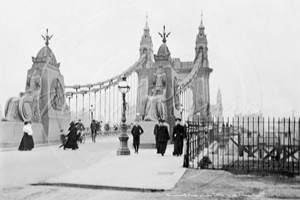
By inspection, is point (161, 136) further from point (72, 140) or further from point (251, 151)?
point (72, 140)

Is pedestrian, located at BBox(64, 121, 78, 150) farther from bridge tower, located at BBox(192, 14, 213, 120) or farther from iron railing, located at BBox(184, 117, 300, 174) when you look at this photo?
bridge tower, located at BBox(192, 14, 213, 120)

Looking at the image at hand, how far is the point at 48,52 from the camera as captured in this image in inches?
913

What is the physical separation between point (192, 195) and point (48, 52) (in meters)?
17.6

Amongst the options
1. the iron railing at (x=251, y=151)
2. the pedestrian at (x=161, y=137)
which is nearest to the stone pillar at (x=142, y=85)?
the pedestrian at (x=161, y=137)

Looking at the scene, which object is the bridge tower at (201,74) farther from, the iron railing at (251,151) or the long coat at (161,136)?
the iron railing at (251,151)

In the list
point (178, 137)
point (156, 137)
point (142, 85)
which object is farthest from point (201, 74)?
point (178, 137)

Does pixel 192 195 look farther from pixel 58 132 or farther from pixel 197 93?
pixel 197 93

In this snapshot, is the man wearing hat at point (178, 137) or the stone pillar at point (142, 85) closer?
the man wearing hat at point (178, 137)

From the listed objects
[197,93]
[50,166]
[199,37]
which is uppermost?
[199,37]

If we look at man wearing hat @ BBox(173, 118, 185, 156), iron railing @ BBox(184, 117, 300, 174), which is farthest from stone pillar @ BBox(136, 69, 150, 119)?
iron railing @ BBox(184, 117, 300, 174)

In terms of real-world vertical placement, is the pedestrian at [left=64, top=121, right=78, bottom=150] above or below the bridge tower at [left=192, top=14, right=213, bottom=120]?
below

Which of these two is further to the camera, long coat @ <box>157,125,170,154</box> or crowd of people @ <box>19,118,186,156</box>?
long coat @ <box>157,125,170,154</box>

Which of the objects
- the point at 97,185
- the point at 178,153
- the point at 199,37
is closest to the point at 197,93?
the point at 199,37

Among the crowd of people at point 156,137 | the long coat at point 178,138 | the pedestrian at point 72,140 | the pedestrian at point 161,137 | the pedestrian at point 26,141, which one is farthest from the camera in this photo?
the pedestrian at point 72,140
